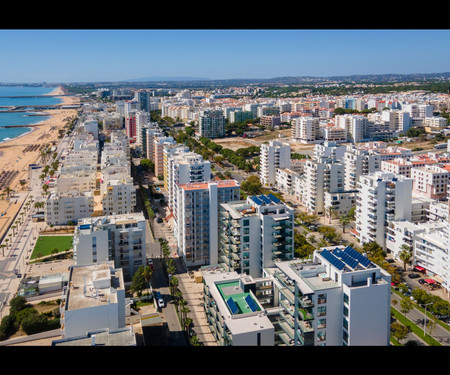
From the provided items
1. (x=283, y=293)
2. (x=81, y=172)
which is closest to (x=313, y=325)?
(x=283, y=293)

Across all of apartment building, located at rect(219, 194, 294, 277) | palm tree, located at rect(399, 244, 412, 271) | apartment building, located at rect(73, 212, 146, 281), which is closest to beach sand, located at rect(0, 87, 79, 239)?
apartment building, located at rect(73, 212, 146, 281)

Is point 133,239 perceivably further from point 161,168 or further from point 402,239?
point 161,168

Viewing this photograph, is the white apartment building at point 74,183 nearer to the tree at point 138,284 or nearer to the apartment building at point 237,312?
the tree at point 138,284

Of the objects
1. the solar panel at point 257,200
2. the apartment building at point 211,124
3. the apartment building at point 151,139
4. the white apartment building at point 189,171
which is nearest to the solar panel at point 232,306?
the solar panel at point 257,200

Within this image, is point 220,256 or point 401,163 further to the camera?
point 401,163

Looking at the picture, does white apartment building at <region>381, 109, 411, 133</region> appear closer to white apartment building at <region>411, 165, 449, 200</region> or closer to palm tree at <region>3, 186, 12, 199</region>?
white apartment building at <region>411, 165, 449, 200</region>
